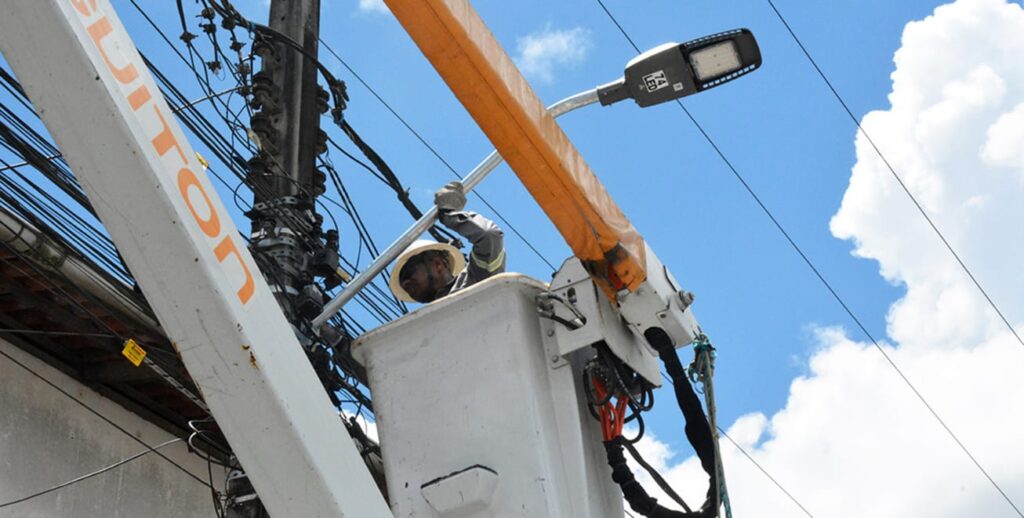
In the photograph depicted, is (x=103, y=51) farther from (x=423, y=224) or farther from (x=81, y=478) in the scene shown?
(x=81, y=478)

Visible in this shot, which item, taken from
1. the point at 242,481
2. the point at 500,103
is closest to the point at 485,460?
the point at 500,103

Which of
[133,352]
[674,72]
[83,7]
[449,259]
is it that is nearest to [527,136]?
[674,72]

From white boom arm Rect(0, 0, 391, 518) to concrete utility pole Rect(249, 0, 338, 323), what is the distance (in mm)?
3166

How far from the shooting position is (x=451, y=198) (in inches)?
165

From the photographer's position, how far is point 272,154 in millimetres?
6598

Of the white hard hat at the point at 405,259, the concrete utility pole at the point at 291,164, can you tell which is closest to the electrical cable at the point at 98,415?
the concrete utility pole at the point at 291,164

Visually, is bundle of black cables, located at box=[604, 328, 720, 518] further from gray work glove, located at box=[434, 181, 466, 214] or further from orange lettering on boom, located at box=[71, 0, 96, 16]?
orange lettering on boom, located at box=[71, 0, 96, 16]

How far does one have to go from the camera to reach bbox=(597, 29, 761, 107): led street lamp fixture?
377cm

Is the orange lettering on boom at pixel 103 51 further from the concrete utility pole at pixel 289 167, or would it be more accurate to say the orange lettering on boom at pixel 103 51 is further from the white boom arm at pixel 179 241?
the concrete utility pole at pixel 289 167

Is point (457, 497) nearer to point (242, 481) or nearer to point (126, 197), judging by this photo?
point (126, 197)

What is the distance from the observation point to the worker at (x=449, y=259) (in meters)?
4.23

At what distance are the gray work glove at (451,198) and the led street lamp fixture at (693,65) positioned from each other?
717 mm

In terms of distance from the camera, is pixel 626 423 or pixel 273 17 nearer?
pixel 626 423

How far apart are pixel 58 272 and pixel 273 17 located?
6.74 feet
